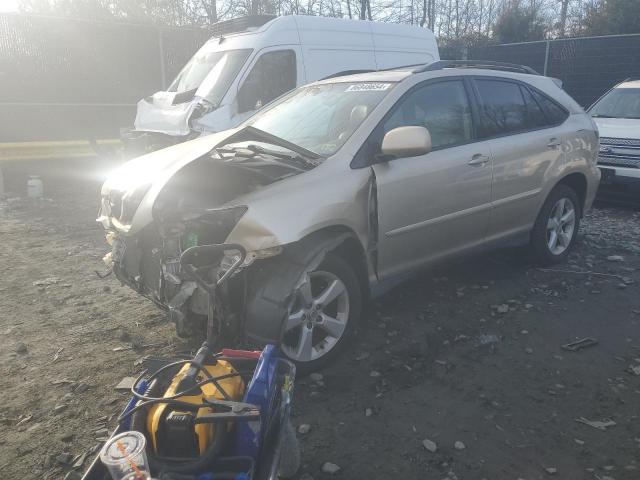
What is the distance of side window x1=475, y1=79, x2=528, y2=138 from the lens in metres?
4.54

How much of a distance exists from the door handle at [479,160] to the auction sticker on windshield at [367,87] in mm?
884

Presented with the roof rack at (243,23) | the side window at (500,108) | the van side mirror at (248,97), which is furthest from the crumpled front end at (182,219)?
the roof rack at (243,23)

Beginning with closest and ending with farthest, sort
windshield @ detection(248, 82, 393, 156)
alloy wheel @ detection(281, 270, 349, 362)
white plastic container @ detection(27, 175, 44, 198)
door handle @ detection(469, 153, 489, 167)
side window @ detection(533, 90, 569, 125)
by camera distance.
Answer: alloy wheel @ detection(281, 270, 349, 362) → windshield @ detection(248, 82, 393, 156) → door handle @ detection(469, 153, 489, 167) → side window @ detection(533, 90, 569, 125) → white plastic container @ detection(27, 175, 44, 198)

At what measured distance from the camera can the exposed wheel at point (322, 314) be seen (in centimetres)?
326

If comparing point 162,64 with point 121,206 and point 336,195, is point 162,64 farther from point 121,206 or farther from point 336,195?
point 336,195

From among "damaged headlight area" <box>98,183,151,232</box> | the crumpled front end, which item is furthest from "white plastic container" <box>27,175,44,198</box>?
the crumpled front end

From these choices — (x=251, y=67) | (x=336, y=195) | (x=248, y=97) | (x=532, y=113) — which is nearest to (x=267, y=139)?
(x=336, y=195)

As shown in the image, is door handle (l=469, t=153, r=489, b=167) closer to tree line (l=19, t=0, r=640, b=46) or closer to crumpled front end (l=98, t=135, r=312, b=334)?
crumpled front end (l=98, t=135, r=312, b=334)

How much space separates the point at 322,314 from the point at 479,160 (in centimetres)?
188

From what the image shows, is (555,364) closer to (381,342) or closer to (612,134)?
(381,342)

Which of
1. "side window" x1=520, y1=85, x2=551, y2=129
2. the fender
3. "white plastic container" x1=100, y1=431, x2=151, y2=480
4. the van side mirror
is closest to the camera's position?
"white plastic container" x1=100, y1=431, x2=151, y2=480

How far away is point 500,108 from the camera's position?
470cm

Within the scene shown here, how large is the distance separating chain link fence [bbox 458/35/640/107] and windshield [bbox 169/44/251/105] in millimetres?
10448

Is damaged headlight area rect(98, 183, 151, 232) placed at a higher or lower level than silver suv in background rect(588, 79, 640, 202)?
higher
